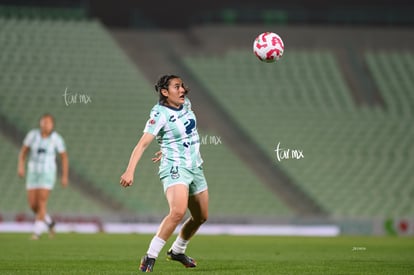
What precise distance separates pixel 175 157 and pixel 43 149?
8887 millimetres

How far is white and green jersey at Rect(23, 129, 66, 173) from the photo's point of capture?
19094 mm

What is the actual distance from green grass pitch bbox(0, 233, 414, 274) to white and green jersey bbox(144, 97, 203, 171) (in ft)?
3.72

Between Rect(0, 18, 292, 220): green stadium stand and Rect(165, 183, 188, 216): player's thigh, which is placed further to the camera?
Rect(0, 18, 292, 220): green stadium stand

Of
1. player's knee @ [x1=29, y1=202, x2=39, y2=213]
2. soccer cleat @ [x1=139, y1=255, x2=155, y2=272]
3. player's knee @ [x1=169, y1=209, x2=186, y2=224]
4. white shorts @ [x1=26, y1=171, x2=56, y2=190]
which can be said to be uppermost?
white shorts @ [x1=26, y1=171, x2=56, y2=190]

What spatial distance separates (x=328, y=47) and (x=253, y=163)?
6341 millimetres

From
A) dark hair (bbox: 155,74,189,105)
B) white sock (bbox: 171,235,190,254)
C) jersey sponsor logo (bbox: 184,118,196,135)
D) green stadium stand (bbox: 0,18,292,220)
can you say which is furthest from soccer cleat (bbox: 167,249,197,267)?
green stadium stand (bbox: 0,18,292,220)

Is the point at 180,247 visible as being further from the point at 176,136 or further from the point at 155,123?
the point at 155,123

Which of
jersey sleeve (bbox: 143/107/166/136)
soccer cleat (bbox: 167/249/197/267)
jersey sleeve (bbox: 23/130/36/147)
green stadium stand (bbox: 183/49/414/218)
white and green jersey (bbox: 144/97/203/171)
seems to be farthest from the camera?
green stadium stand (bbox: 183/49/414/218)

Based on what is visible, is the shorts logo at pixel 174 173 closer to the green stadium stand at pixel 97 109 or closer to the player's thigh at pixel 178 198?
the player's thigh at pixel 178 198

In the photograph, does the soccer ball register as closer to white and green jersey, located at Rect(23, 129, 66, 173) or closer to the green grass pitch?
the green grass pitch

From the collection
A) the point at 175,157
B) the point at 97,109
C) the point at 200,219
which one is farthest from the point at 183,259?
the point at 97,109

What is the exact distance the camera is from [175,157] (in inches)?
424

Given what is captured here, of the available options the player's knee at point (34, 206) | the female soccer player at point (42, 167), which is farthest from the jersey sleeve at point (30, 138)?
the player's knee at point (34, 206)

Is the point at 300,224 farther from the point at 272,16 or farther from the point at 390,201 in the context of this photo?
the point at 272,16
